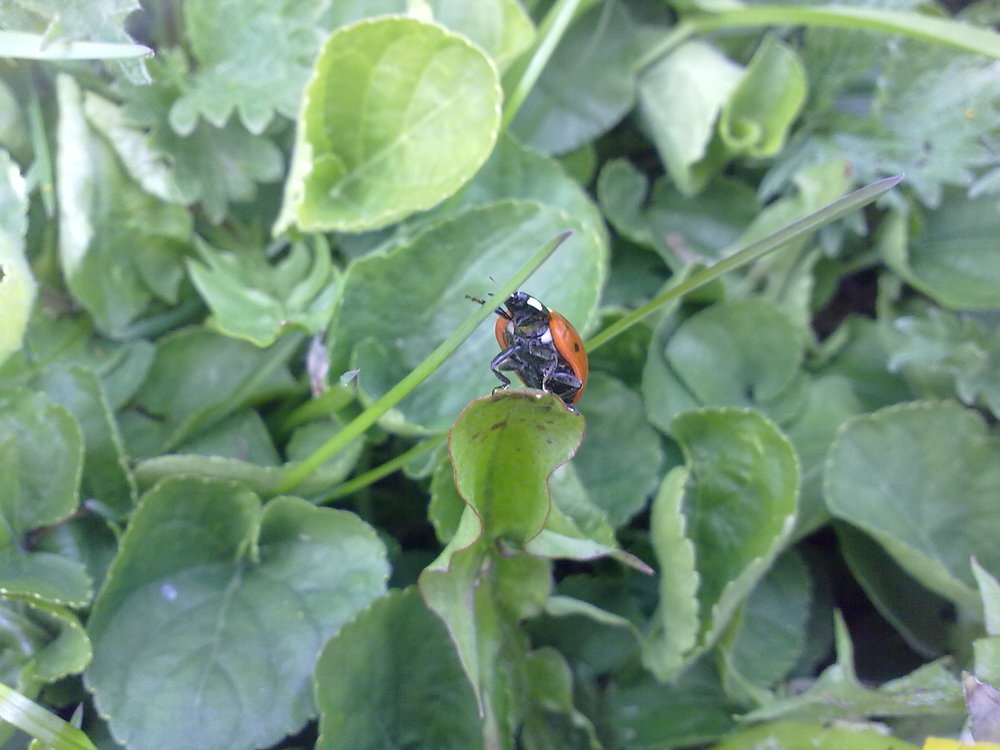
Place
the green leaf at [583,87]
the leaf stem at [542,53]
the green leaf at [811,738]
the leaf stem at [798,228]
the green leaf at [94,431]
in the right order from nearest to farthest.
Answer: the leaf stem at [798,228]
the green leaf at [811,738]
the green leaf at [94,431]
the leaf stem at [542,53]
the green leaf at [583,87]

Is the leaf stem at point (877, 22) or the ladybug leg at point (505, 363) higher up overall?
the leaf stem at point (877, 22)

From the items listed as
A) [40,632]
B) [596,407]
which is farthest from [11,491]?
[596,407]

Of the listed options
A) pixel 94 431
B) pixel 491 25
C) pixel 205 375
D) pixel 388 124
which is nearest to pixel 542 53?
pixel 491 25

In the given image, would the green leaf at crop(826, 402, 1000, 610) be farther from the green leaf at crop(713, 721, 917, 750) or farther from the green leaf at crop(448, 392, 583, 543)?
the green leaf at crop(448, 392, 583, 543)

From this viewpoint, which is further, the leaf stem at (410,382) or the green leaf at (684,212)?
the green leaf at (684,212)

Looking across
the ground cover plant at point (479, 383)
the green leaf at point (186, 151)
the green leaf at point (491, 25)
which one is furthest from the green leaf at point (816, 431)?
the green leaf at point (186, 151)

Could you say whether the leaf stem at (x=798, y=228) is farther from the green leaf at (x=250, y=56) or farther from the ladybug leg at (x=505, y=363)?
the green leaf at (x=250, y=56)
